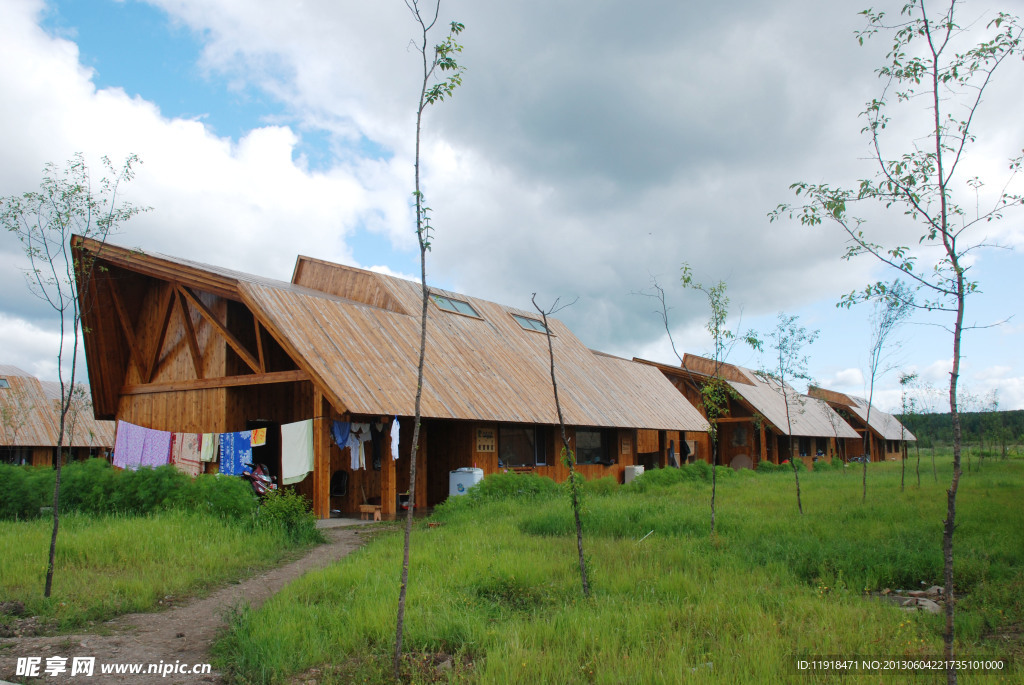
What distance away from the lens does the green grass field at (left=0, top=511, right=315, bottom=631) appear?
7.61m

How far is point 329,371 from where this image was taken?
14602 mm

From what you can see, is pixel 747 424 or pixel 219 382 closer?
pixel 219 382

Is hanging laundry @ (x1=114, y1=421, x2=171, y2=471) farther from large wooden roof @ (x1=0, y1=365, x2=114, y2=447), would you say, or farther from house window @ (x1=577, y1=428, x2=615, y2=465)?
house window @ (x1=577, y1=428, x2=615, y2=465)

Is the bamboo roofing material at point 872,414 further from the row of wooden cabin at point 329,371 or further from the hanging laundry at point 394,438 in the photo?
the hanging laundry at point 394,438

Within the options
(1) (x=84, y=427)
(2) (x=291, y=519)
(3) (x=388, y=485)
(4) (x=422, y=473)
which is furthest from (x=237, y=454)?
(1) (x=84, y=427)

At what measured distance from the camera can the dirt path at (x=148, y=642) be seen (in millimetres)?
5574

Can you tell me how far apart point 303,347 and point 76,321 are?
5.72 m

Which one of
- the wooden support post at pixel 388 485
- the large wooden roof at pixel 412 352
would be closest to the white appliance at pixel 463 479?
the large wooden roof at pixel 412 352

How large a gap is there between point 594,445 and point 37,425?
81.0ft

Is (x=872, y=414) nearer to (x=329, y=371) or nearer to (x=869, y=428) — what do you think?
(x=869, y=428)

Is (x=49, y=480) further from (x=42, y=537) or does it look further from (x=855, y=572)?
(x=855, y=572)

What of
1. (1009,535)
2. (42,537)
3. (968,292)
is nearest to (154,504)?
(42,537)

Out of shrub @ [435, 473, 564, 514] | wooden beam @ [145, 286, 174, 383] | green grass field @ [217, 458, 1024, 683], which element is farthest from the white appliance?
wooden beam @ [145, 286, 174, 383]

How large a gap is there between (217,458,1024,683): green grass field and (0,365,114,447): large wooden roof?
77.5 ft
